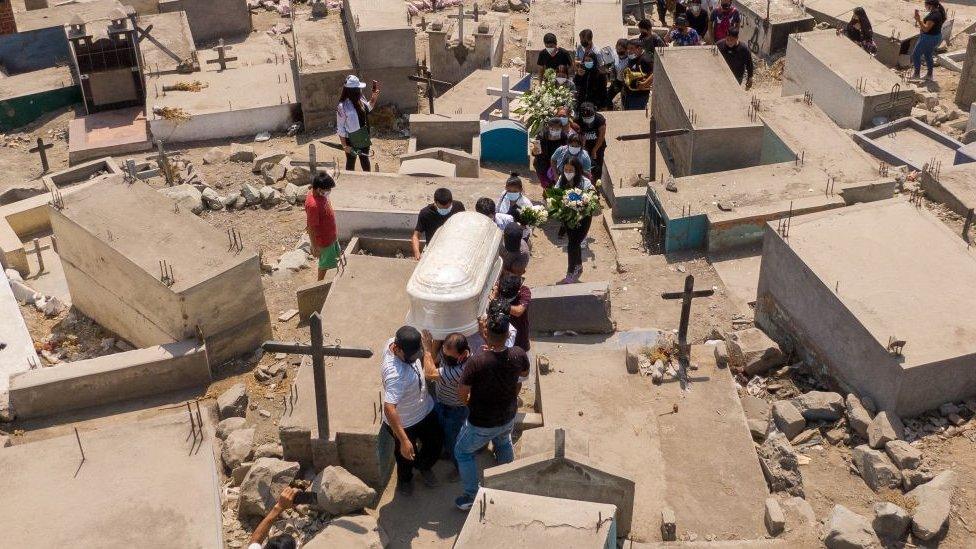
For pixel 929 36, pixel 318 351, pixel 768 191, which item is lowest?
pixel 768 191

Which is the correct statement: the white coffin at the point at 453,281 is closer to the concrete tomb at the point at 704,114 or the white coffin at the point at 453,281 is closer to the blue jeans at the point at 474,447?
the blue jeans at the point at 474,447

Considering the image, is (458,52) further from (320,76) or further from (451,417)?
(451,417)

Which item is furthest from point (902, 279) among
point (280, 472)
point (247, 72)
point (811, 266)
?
point (247, 72)

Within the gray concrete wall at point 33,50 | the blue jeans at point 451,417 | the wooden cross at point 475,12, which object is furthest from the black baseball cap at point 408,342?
the gray concrete wall at point 33,50

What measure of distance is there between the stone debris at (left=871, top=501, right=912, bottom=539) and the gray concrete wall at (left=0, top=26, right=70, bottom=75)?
1609 centimetres

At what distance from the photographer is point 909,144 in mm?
12984

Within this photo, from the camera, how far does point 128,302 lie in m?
9.41

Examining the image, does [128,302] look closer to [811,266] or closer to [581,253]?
[581,253]

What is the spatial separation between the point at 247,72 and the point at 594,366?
33.1 ft

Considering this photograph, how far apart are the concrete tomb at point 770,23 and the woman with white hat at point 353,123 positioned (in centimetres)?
791

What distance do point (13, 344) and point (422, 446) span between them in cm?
482

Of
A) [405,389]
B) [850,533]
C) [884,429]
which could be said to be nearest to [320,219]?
[405,389]

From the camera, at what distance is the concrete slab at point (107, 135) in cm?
1454

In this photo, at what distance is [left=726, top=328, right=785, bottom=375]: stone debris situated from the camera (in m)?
8.73
